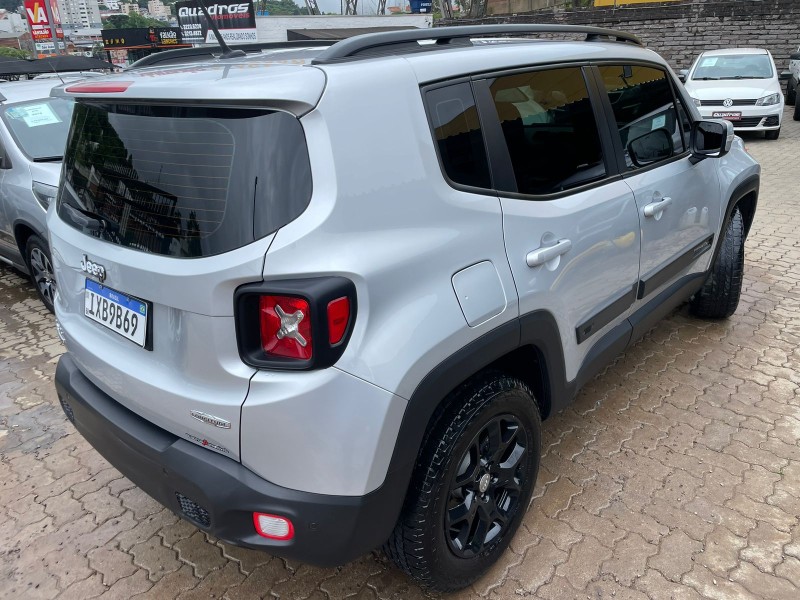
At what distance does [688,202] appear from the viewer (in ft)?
10.5

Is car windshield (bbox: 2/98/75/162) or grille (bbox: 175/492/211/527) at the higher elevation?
car windshield (bbox: 2/98/75/162)

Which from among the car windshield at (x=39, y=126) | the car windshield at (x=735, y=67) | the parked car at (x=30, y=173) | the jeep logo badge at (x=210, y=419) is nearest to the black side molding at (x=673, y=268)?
the jeep logo badge at (x=210, y=419)

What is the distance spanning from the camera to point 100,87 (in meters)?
1.97

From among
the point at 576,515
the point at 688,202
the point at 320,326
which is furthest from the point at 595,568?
the point at 688,202

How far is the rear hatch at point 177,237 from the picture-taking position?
5.35 feet

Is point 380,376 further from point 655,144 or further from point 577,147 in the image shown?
Answer: point 655,144

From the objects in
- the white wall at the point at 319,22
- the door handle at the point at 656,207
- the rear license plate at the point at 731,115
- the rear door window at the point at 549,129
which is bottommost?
the rear license plate at the point at 731,115

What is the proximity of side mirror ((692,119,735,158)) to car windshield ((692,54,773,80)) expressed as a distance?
32.8 feet

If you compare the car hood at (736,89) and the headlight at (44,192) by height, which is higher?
the headlight at (44,192)

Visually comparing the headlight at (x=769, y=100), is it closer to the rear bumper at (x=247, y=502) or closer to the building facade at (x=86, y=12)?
the rear bumper at (x=247, y=502)

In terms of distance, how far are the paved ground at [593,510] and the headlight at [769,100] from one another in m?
8.98

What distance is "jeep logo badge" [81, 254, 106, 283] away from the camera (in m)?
1.99

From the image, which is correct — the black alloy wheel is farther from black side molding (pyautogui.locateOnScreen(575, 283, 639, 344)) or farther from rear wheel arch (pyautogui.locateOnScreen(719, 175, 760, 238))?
rear wheel arch (pyautogui.locateOnScreen(719, 175, 760, 238))

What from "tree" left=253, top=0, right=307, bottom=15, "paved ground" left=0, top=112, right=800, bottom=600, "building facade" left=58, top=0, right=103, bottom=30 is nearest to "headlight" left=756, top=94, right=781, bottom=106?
"paved ground" left=0, top=112, right=800, bottom=600
